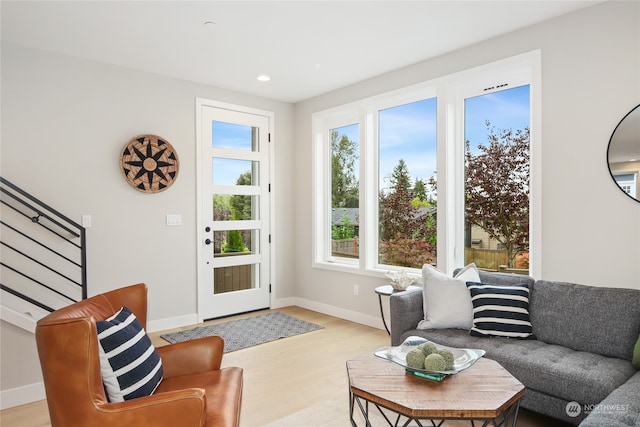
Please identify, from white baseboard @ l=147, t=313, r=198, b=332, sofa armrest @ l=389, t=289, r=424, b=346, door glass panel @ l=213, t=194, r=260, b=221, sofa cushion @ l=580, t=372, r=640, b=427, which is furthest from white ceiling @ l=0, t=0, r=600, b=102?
white baseboard @ l=147, t=313, r=198, b=332

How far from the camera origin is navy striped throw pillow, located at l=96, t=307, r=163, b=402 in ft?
5.30

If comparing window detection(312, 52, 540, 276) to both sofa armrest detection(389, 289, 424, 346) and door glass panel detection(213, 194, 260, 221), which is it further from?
sofa armrest detection(389, 289, 424, 346)

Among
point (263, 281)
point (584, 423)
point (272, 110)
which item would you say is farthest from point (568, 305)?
point (272, 110)

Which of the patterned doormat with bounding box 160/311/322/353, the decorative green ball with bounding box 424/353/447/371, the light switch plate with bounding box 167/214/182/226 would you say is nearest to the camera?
the decorative green ball with bounding box 424/353/447/371

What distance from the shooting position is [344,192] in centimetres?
499

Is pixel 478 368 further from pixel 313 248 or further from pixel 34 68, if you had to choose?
pixel 34 68

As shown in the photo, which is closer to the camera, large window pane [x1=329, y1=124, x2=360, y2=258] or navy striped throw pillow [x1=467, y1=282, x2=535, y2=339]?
navy striped throw pillow [x1=467, y1=282, x2=535, y2=339]

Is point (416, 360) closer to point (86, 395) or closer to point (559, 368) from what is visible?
point (559, 368)

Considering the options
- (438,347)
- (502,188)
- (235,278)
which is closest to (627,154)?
(502,188)

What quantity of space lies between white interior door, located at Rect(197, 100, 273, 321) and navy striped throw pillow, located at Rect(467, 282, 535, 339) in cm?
297

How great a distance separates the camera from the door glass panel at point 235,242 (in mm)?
4777

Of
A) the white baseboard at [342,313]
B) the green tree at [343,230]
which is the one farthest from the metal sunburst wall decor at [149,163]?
the white baseboard at [342,313]

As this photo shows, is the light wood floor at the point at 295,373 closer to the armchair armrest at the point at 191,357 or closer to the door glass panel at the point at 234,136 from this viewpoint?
the armchair armrest at the point at 191,357

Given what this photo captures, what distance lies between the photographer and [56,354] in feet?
4.72
